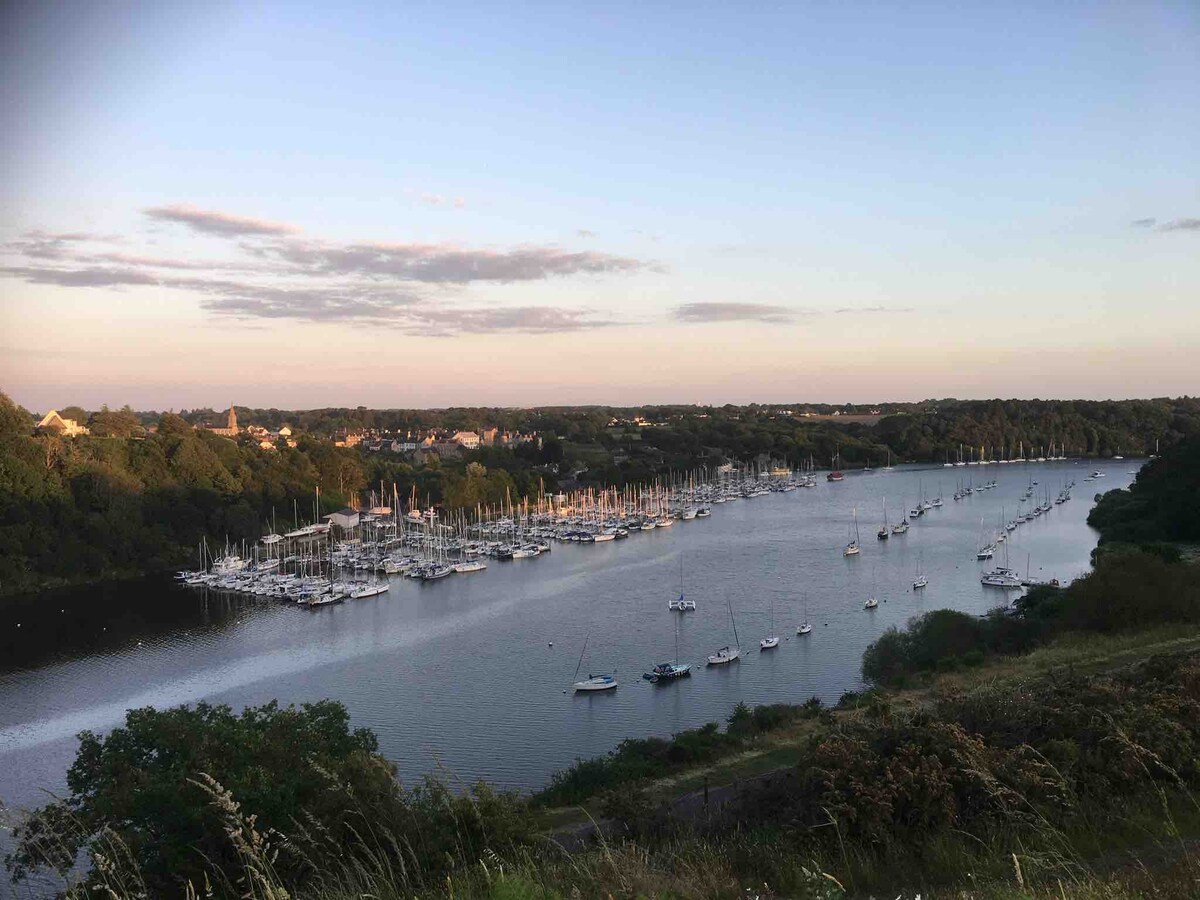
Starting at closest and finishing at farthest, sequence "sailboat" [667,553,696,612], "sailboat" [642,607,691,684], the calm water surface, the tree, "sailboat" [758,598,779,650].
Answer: the tree < the calm water surface < "sailboat" [642,607,691,684] < "sailboat" [758,598,779,650] < "sailboat" [667,553,696,612]

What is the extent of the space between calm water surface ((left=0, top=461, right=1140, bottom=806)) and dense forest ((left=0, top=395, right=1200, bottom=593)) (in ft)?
9.00

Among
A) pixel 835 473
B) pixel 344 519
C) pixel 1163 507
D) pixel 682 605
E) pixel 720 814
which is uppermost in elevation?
pixel 720 814

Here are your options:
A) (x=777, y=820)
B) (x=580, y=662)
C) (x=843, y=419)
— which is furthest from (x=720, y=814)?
(x=843, y=419)

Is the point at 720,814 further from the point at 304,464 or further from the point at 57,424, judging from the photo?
the point at 57,424

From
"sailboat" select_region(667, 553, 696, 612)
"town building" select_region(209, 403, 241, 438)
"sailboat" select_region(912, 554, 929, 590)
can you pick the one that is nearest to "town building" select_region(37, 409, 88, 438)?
"town building" select_region(209, 403, 241, 438)

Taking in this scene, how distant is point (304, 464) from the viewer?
3312cm

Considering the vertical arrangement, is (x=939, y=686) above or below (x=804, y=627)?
above

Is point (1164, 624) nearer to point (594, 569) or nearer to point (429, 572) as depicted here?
point (594, 569)

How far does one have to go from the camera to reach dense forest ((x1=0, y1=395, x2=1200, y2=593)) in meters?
23.9

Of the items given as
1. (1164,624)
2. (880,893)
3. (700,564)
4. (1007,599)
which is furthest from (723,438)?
(880,893)

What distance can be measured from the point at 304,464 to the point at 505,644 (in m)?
19.1

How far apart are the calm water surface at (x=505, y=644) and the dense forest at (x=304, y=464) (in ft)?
9.00

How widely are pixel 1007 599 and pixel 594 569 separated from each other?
10.2 meters

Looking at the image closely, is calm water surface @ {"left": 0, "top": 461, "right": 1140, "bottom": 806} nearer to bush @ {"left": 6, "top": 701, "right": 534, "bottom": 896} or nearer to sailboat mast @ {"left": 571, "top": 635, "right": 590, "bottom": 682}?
sailboat mast @ {"left": 571, "top": 635, "right": 590, "bottom": 682}
